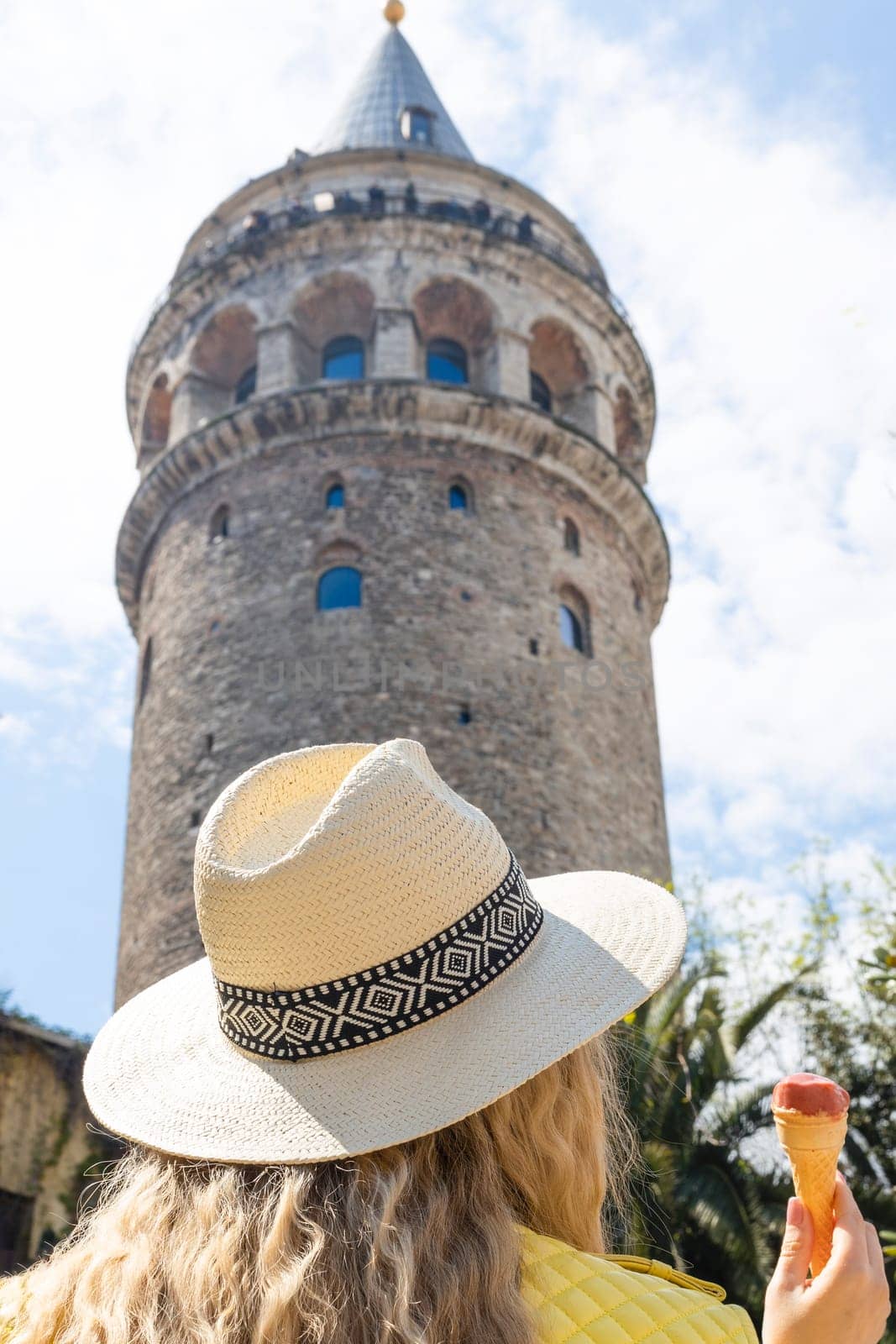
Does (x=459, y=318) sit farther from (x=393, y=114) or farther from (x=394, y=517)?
(x=393, y=114)

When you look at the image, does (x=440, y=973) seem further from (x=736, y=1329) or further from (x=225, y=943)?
(x=736, y=1329)

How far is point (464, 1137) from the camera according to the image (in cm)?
164

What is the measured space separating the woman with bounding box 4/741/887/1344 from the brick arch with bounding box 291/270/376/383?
16.6 meters

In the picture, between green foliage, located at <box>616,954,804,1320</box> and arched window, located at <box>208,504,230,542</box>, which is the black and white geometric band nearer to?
green foliage, located at <box>616,954,804,1320</box>

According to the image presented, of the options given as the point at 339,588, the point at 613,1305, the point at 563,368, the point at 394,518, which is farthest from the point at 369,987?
the point at 563,368

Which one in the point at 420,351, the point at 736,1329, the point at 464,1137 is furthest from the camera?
the point at 420,351

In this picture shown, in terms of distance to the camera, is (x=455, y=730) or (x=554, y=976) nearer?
(x=554, y=976)

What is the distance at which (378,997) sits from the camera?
66.1 inches

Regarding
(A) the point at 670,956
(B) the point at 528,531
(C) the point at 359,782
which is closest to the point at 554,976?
(A) the point at 670,956

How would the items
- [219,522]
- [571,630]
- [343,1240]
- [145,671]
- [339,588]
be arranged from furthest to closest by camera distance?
1. [145,671]
2. [219,522]
3. [571,630]
4. [339,588]
5. [343,1240]

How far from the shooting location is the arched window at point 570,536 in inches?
669

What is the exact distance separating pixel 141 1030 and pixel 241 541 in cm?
1455

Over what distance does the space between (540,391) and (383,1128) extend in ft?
59.9

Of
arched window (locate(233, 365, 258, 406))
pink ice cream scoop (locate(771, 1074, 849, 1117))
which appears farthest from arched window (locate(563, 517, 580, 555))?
pink ice cream scoop (locate(771, 1074, 849, 1117))
